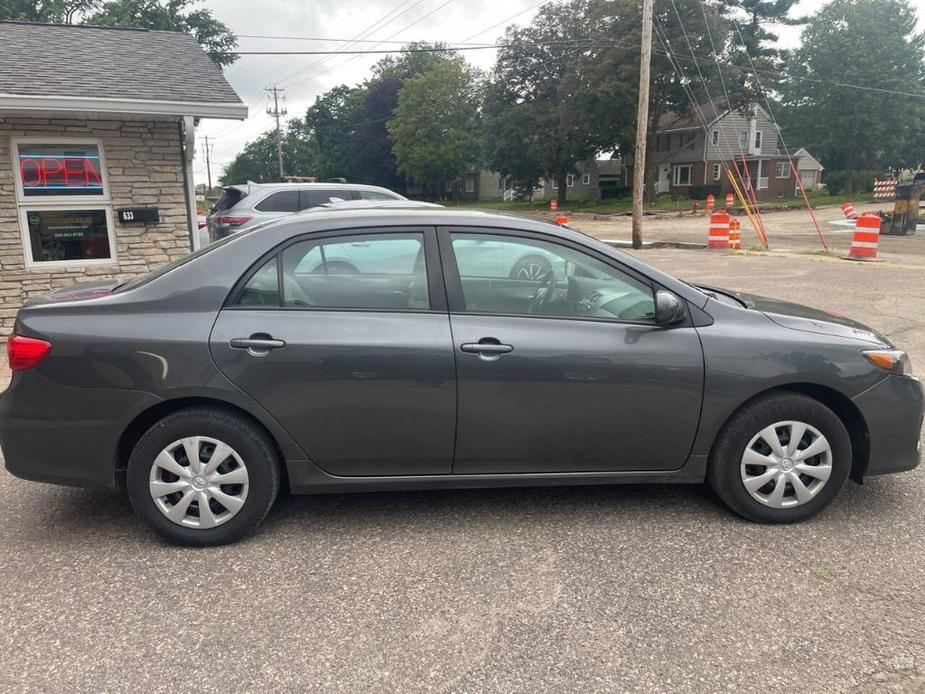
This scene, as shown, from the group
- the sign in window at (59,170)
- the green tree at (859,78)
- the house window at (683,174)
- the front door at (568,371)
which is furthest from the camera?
the house window at (683,174)

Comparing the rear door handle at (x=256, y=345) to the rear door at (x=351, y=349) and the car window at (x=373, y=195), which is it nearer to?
the rear door at (x=351, y=349)

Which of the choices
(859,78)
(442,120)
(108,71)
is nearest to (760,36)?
(859,78)

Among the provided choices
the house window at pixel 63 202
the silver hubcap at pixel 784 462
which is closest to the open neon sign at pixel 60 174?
the house window at pixel 63 202

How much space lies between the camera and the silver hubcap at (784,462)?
11.8ft

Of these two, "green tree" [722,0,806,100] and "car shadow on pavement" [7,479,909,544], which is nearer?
"car shadow on pavement" [7,479,909,544]

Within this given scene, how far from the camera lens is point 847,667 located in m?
2.61

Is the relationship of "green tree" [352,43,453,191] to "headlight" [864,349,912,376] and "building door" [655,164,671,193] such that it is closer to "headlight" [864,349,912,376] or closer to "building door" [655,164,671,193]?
"building door" [655,164,671,193]

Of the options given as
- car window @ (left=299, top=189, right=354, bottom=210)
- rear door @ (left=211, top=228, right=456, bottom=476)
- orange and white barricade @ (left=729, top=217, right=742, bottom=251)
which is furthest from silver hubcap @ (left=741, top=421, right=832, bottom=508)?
orange and white barricade @ (left=729, top=217, right=742, bottom=251)

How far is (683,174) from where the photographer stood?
2253 inches

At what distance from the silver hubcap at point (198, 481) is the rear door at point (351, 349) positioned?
31cm

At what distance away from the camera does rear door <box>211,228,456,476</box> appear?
3.39m

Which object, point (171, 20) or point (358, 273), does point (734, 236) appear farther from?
point (171, 20)

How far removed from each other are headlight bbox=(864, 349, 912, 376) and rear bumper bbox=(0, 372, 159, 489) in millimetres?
3473

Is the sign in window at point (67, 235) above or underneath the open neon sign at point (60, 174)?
underneath
